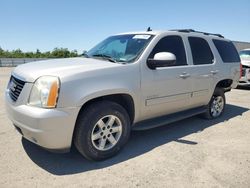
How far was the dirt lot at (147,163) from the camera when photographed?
305cm

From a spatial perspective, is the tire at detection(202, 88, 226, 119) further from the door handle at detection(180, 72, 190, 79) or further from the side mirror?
the side mirror

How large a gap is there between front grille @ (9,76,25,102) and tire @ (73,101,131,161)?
0.88m

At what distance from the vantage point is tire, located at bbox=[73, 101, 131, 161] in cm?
330

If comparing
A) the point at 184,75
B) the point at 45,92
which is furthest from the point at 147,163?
the point at 184,75

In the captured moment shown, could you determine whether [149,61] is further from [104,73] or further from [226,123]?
[226,123]

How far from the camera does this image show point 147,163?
3527 millimetres

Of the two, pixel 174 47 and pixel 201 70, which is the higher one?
pixel 174 47

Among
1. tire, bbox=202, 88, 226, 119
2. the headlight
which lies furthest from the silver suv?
tire, bbox=202, 88, 226, 119

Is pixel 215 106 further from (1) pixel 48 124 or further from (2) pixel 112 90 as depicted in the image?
(1) pixel 48 124

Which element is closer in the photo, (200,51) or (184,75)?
(184,75)

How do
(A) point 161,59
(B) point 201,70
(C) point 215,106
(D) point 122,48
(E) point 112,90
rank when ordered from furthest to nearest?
1. (C) point 215,106
2. (B) point 201,70
3. (D) point 122,48
4. (A) point 161,59
5. (E) point 112,90

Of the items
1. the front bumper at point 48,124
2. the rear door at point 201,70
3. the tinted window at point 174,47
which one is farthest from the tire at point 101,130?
the rear door at point 201,70

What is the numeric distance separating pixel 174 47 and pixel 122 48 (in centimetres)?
98

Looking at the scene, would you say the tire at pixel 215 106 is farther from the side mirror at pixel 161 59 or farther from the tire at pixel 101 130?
the tire at pixel 101 130
